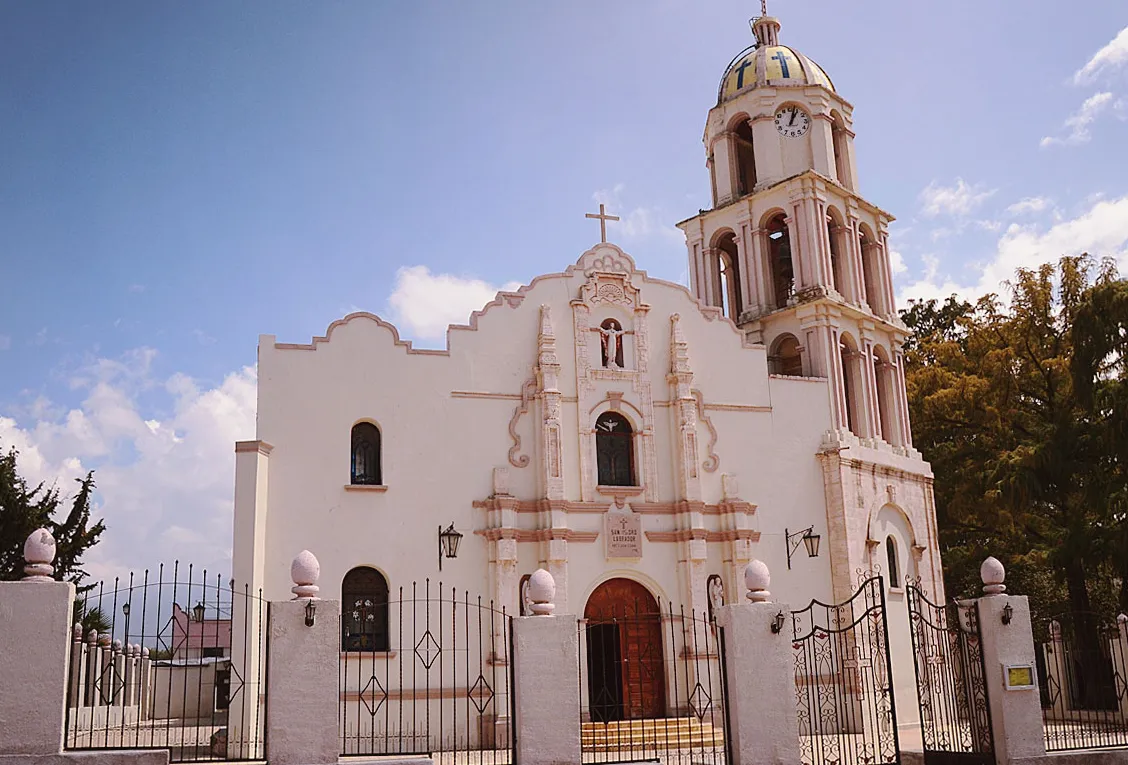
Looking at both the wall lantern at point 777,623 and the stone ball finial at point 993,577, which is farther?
the stone ball finial at point 993,577

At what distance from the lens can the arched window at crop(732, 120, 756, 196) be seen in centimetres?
2728

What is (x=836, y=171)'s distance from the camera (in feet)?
88.2

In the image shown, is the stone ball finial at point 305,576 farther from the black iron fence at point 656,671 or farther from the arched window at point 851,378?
the arched window at point 851,378

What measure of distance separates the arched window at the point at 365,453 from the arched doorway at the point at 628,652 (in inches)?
188

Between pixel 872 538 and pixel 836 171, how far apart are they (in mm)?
9055

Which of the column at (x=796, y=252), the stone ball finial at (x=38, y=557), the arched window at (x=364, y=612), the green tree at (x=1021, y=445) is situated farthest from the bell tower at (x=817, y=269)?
the stone ball finial at (x=38, y=557)

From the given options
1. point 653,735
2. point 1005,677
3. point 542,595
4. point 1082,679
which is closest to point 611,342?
point 653,735

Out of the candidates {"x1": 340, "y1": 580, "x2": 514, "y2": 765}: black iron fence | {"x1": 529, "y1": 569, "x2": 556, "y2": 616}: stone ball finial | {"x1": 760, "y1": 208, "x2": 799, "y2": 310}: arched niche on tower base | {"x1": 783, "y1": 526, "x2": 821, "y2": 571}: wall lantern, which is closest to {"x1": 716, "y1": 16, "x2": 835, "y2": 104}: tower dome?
{"x1": 760, "y1": 208, "x2": 799, "y2": 310}: arched niche on tower base

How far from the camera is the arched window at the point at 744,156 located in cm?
2728

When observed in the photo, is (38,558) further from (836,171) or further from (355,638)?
(836,171)

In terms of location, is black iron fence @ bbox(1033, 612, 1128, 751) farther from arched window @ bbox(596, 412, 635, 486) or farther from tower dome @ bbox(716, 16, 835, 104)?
tower dome @ bbox(716, 16, 835, 104)

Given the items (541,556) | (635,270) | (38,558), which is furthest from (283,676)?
(635,270)

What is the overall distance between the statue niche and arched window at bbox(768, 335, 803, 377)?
4.73 m

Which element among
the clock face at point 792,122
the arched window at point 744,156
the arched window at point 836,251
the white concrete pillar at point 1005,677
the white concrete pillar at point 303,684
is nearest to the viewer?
the white concrete pillar at point 303,684
